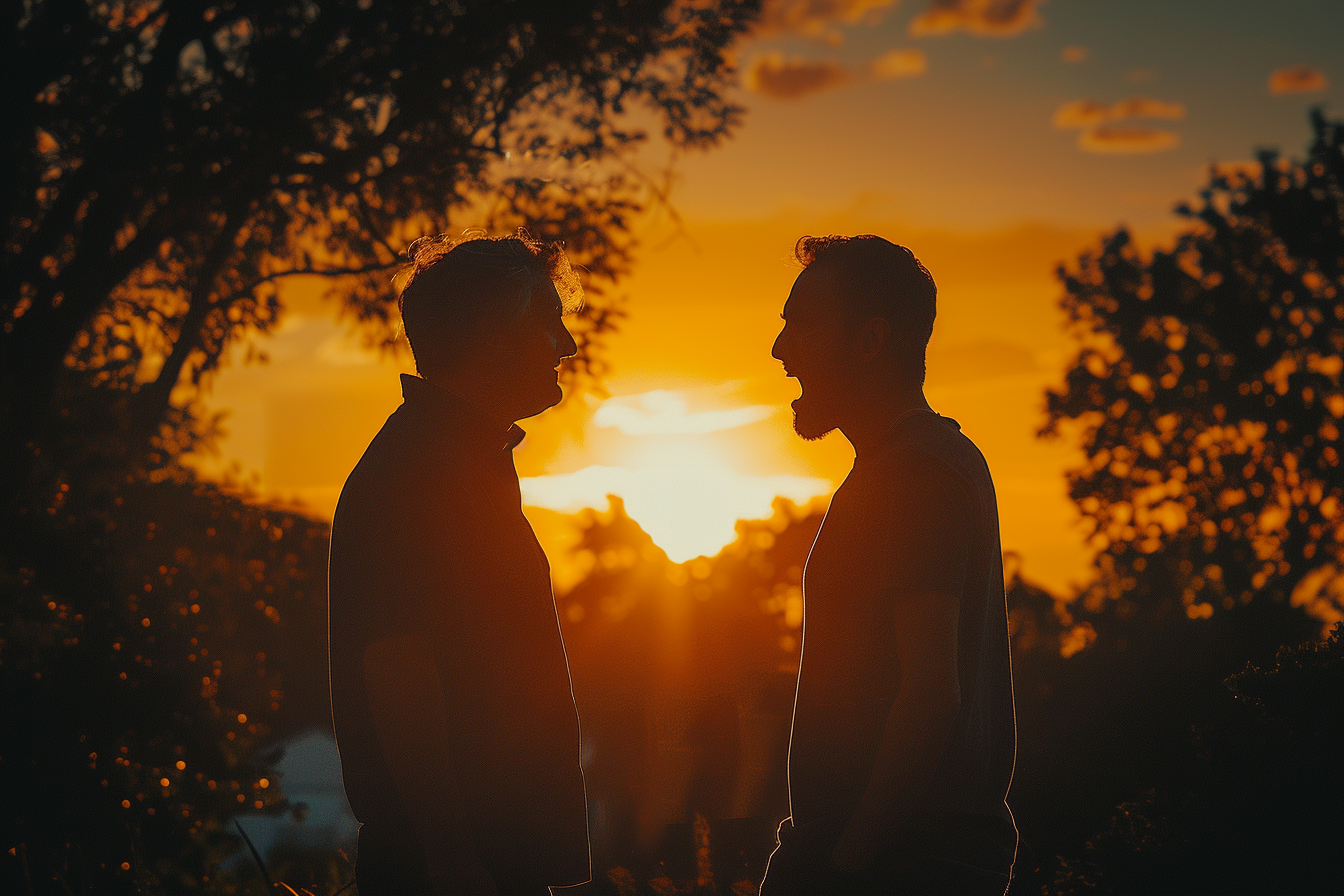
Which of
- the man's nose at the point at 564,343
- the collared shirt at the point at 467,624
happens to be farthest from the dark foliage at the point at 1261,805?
the man's nose at the point at 564,343

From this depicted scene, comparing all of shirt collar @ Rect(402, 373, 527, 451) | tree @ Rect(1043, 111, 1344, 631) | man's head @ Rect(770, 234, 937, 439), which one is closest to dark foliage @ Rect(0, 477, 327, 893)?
shirt collar @ Rect(402, 373, 527, 451)

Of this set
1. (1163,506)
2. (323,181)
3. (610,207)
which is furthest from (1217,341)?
(323,181)

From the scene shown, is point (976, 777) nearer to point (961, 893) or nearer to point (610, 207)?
point (961, 893)

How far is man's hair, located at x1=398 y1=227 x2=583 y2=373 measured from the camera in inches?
113

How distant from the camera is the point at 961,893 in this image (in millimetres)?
2707

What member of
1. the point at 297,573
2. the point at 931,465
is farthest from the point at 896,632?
the point at 297,573

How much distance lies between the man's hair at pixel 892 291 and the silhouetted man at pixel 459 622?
2.85 ft

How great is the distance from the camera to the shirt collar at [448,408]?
9.52 feet

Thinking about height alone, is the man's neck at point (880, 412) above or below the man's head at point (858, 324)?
below

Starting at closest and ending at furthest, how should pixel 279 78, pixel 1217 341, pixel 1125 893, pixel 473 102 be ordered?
pixel 1125 893 → pixel 279 78 → pixel 473 102 → pixel 1217 341

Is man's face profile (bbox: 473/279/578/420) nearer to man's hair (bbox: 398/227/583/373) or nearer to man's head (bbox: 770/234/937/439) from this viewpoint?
man's hair (bbox: 398/227/583/373)

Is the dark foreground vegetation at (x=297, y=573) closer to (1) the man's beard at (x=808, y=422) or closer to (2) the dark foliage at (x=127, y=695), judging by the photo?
(2) the dark foliage at (x=127, y=695)

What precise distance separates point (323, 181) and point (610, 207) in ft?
10.0

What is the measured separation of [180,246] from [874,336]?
1236 centimetres
